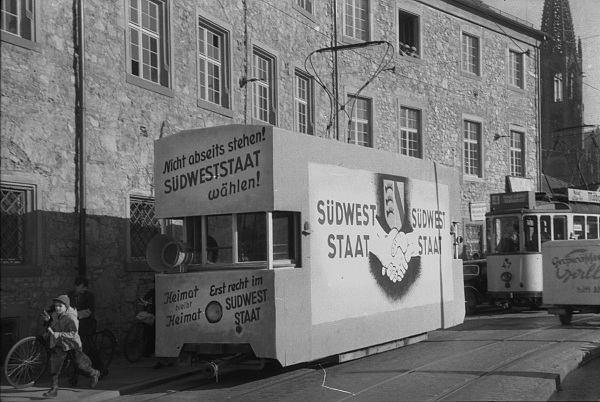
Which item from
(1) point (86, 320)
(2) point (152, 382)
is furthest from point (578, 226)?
(1) point (86, 320)

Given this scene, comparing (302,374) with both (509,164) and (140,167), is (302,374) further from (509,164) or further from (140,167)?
(509,164)

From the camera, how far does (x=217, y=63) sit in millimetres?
19359

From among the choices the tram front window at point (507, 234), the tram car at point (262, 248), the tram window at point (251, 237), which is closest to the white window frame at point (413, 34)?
the tram front window at point (507, 234)

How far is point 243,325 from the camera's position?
11.1m

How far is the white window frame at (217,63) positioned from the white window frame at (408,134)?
9.94m

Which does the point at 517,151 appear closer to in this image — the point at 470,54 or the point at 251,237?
the point at 470,54

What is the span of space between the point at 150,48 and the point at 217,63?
104 inches

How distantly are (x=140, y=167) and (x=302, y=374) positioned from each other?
5852 mm

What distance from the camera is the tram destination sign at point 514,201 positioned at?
2253 centimetres

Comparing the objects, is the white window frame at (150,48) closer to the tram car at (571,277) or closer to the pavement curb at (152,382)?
the pavement curb at (152,382)

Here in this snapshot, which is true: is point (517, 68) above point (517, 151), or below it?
above

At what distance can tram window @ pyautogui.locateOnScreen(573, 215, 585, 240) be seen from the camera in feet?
75.3

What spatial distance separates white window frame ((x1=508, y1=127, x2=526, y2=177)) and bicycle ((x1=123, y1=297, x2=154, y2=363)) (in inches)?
892

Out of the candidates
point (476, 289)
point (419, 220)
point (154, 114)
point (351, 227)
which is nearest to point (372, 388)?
point (351, 227)
